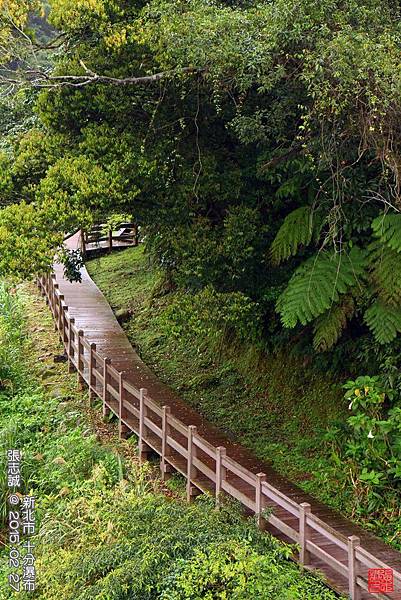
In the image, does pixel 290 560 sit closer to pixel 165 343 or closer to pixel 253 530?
pixel 253 530

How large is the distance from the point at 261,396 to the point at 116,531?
4885mm

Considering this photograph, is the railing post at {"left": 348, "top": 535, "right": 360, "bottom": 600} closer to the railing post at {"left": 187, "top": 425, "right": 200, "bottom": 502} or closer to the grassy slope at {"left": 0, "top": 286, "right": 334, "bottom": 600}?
the grassy slope at {"left": 0, "top": 286, "right": 334, "bottom": 600}

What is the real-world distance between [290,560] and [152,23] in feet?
20.2

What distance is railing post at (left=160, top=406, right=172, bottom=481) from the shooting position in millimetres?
8820

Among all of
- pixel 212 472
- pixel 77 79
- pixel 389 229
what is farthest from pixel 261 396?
pixel 77 79

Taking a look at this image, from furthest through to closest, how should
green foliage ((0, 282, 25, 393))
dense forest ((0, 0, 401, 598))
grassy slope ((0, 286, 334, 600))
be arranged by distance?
green foliage ((0, 282, 25, 393)) < dense forest ((0, 0, 401, 598)) < grassy slope ((0, 286, 334, 600))

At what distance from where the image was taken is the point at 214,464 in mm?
8422

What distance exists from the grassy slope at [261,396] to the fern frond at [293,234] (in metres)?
2.49

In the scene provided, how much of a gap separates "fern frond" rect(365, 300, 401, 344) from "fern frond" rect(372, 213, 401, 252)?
706mm

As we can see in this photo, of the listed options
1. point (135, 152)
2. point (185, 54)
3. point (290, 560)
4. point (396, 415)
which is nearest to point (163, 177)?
point (135, 152)

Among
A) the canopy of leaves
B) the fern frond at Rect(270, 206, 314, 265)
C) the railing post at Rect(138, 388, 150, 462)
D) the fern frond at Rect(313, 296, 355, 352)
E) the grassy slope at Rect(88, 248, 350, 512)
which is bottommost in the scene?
the grassy slope at Rect(88, 248, 350, 512)

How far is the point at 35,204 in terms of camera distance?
8344 mm

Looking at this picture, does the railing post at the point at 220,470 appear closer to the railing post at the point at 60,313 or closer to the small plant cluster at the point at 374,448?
the small plant cluster at the point at 374,448

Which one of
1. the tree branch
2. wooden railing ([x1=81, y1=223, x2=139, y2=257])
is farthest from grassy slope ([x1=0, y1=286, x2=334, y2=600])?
wooden railing ([x1=81, y1=223, x2=139, y2=257])
